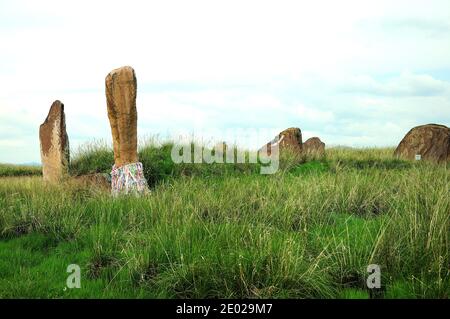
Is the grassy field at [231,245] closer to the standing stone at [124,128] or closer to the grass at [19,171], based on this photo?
the standing stone at [124,128]

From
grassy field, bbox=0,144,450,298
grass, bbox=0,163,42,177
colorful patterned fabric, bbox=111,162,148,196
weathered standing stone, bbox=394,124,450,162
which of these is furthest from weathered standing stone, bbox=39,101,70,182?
weathered standing stone, bbox=394,124,450,162

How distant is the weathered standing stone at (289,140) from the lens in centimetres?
1658

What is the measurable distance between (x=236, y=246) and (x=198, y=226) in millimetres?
1014

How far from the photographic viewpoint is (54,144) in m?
12.8

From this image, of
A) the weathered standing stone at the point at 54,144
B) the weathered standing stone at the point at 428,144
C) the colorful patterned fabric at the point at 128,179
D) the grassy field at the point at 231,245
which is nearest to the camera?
the grassy field at the point at 231,245

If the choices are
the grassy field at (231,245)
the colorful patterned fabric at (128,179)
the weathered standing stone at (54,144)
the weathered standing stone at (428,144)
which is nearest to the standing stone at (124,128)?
the colorful patterned fabric at (128,179)

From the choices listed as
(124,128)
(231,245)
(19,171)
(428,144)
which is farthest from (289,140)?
(231,245)

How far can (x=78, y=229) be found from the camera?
7.52 meters

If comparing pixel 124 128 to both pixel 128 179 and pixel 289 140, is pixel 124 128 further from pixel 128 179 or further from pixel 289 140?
pixel 289 140

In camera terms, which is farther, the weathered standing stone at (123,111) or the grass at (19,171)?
the grass at (19,171)

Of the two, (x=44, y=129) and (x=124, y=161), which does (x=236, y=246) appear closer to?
(x=124, y=161)

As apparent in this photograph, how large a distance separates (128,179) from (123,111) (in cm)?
136

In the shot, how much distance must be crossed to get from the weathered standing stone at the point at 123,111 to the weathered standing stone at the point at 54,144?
227 cm

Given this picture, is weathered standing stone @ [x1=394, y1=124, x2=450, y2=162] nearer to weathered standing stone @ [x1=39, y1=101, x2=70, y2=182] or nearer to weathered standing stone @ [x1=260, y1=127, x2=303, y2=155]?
weathered standing stone @ [x1=260, y1=127, x2=303, y2=155]
